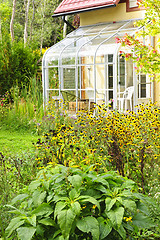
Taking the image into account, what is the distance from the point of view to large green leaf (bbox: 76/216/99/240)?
239 cm

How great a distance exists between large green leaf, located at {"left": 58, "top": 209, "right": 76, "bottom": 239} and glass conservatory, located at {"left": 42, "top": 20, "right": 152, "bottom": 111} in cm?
823

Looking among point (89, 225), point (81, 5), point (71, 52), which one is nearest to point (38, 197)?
point (89, 225)

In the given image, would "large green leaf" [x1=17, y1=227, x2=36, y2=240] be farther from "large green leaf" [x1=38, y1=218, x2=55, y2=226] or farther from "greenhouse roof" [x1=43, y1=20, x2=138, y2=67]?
"greenhouse roof" [x1=43, y1=20, x2=138, y2=67]

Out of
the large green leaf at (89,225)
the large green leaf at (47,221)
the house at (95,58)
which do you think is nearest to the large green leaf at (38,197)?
the large green leaf at (47,221)

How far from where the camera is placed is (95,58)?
37.0 ft

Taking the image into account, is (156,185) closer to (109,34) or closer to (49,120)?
(49,120)

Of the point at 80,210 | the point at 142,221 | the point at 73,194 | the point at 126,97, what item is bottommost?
the point at 142,221

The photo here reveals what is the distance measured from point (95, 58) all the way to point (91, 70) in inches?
85.9

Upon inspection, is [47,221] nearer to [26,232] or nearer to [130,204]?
[26,232]

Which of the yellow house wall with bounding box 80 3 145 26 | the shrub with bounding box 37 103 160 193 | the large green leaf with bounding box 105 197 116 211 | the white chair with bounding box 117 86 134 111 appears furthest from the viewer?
the yellow house wall with bounding box 80 3 145 26

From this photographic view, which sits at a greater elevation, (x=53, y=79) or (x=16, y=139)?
(x=53, y=79)

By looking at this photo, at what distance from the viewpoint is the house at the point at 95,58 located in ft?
36.8

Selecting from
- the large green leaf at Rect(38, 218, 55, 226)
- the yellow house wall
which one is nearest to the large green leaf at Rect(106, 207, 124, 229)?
the large green leaf at Rect(38, 218, 55, 226)

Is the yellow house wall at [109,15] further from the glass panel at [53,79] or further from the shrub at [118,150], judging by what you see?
the shrub at [118,150]
